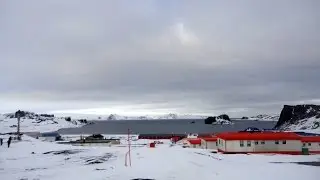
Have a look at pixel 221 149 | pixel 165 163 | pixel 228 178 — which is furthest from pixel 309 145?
pixel 228 178

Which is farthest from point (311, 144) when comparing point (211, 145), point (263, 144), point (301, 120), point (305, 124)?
point (301, 120)

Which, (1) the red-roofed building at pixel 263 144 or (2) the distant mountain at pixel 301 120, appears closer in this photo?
(1) the red-roofed building at pixel 263 144

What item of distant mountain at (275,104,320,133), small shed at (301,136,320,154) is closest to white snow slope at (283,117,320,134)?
distant mountain at (275,104,320,133)

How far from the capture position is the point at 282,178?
24.0m

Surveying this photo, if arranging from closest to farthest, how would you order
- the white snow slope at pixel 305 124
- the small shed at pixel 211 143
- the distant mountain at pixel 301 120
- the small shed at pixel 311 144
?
the small shed at pixel 311 144 < the small shed at pixel 211 143 < the white snow slope at pixel 305 124 < the distant mountain at pixel 301 120

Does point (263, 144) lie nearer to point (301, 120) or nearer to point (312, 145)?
point (312, 145)

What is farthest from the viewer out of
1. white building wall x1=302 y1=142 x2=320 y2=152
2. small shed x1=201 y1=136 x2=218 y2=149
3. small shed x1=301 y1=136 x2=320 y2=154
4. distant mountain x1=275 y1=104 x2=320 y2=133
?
distant mountain x1=275 y1=104 x2=320 y2=133

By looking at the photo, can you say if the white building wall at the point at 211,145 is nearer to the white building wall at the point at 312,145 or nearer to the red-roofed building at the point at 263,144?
the red-roofed building at the point at 263,144

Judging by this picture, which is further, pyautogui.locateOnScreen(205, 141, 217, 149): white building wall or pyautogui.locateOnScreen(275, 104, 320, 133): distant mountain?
pyautogui.locateOnScreen(275, 104, 320, 133): distant mountain

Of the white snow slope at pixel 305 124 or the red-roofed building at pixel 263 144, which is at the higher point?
the red-roofed building at pixel 263 144

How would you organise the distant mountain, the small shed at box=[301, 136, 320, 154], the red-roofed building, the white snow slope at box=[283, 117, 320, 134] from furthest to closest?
1. the distant mountain
2. the white snow slope at box=[283, 117, 320, 134]
3. the small shed at box=[301, 136, 320, 154]
4. the red-roofed building

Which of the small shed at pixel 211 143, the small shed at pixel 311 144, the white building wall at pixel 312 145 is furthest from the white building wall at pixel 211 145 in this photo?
the white building wall at pixel 312 145

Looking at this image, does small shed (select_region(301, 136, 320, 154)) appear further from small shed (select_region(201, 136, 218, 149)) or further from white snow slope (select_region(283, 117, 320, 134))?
white snow slope (select_region(283, 117, 320, 134))

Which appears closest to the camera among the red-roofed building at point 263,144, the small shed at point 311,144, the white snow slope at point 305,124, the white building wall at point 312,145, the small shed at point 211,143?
the red-roofed building at point 263,144
